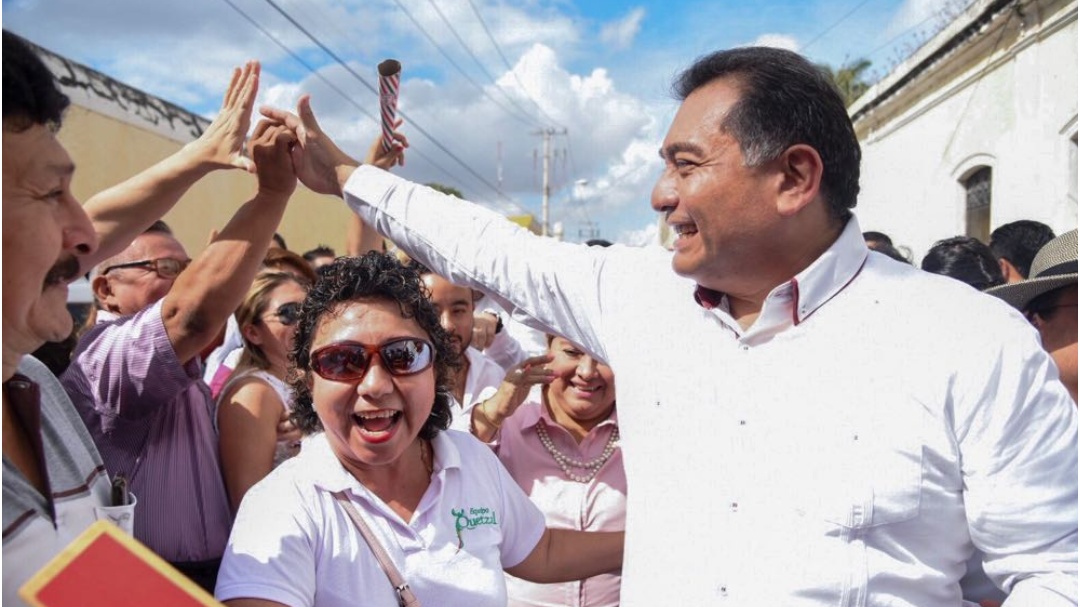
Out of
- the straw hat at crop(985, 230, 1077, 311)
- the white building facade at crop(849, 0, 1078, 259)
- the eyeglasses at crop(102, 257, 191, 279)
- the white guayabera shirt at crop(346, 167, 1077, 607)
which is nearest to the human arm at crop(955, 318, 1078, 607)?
the white guayabera shirt at crop(346, 167, 1077, 607)

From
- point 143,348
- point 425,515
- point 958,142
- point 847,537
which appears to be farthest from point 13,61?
point 958,142

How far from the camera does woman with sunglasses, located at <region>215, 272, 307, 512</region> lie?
248 centimetres

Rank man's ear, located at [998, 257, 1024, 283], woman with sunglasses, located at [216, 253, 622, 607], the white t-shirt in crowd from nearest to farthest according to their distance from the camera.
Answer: woman with sunglasses, located at [216, 253, 622, 607]
the white t-shirt in crowd
man's ear, located at [998, 257, 1024, 283]

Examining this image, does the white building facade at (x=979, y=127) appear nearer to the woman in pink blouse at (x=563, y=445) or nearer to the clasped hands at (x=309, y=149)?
the woman in pink blouse at (x=563, y=445)

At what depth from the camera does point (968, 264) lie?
4309 millimetres

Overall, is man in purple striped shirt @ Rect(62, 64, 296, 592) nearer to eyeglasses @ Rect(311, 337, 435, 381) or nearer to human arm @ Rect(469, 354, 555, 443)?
eyeglasses @ Rect(311, 337, 435, 381)

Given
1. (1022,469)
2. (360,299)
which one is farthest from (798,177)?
(360,299)

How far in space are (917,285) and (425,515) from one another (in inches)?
47.3

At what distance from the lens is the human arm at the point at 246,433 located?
2459 mm

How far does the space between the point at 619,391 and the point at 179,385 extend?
3.72 ft

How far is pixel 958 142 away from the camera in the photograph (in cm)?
1037

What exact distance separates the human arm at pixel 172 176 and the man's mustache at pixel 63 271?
2.50 feet

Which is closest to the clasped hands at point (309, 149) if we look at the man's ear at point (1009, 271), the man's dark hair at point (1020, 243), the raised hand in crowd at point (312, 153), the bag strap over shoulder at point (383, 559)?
the raised hand in crowd at point (312, 153)

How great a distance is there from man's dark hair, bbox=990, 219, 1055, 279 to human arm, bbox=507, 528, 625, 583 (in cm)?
370
